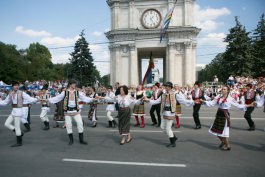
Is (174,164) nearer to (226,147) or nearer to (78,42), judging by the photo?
(226,147)

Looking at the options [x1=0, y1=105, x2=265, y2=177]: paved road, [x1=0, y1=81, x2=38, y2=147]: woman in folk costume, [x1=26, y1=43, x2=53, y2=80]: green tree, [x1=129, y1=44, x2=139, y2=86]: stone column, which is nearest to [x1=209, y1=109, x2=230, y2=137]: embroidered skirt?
[x1=0, y1=105, x2=265, y2=177]: paved road

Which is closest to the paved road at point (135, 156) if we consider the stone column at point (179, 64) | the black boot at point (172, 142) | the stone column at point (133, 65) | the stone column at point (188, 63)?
the black boot at point (172, 142)

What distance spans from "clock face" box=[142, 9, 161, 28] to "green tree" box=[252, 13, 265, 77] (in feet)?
62.8

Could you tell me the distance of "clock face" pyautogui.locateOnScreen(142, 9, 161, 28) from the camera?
36.4m

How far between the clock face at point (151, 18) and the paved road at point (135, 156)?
2949 cm

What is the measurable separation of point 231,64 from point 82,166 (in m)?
39.0

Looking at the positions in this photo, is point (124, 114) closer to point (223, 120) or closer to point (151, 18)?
point (223, 120)

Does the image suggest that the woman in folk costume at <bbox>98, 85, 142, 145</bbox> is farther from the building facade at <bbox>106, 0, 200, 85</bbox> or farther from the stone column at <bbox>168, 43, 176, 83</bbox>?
the stone column at <bbox>168, 43, 176, 83</bbox>

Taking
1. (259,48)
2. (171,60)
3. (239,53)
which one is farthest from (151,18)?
(259,48)

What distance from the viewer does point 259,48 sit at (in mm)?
42875

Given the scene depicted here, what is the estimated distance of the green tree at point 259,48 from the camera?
40906 millimetres

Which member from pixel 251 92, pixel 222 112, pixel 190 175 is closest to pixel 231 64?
pixel 251 92

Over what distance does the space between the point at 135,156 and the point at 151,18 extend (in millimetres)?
32854

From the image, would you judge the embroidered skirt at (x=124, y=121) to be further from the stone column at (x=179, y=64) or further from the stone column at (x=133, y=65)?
the stone column at (x=179, y=64)
